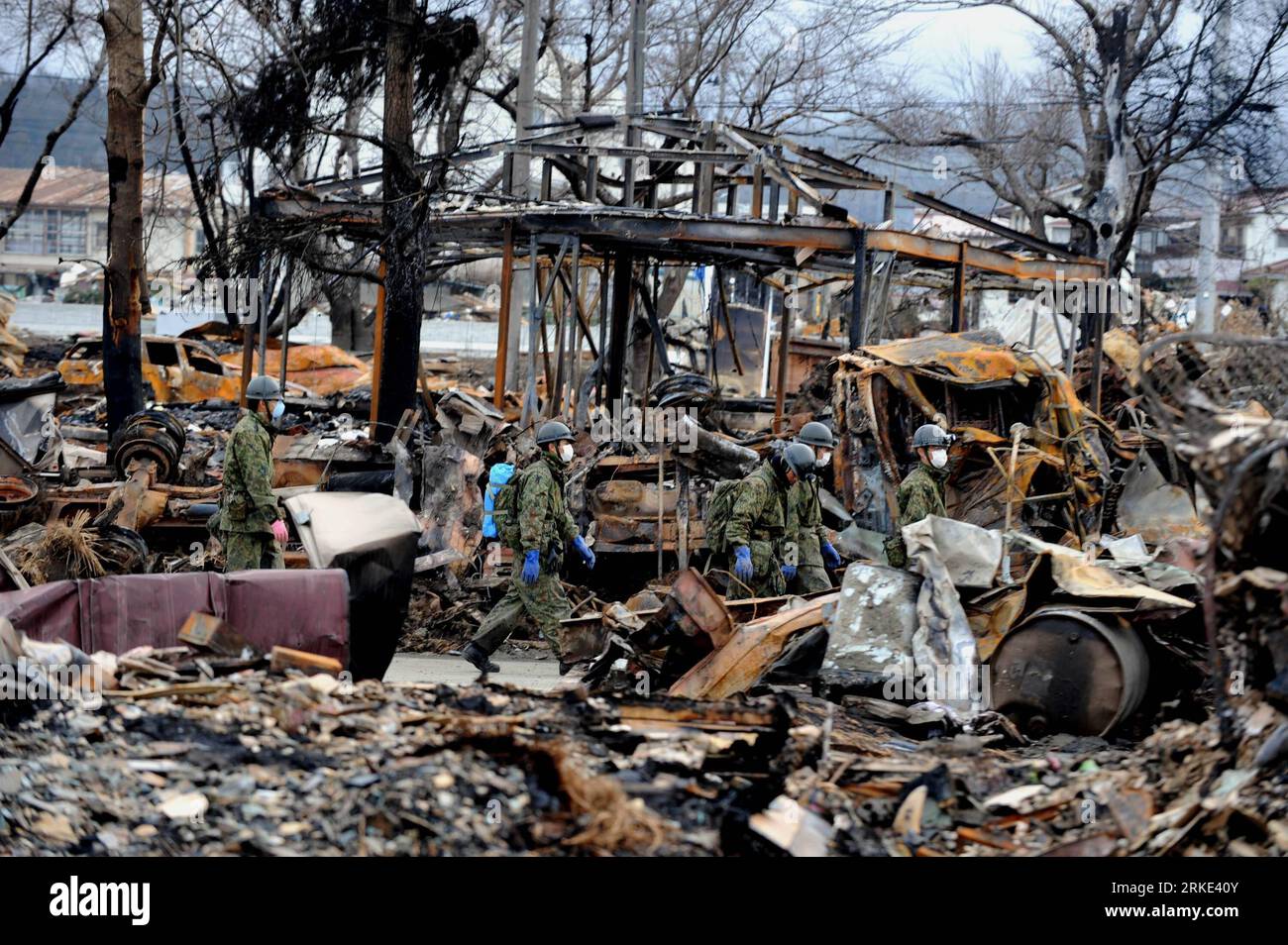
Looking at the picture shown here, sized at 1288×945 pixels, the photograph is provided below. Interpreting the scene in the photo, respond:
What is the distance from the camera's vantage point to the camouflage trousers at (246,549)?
973cm

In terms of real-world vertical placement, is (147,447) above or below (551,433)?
below

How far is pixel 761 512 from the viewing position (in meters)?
9.92

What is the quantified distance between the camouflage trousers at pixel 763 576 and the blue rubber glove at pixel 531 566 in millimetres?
1447

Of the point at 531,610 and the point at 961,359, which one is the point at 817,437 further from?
the point at 531,610

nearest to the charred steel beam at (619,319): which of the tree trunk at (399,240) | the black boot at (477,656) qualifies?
the tree trunk at (399,240)

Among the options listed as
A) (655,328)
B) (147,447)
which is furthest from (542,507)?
(655,328)

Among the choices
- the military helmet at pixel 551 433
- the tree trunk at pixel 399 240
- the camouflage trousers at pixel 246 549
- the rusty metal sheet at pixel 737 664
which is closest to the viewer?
the rusty metal sheet at pixel 737 664

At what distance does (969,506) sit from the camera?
39.4 feet

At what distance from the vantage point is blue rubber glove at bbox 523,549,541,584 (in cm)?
941

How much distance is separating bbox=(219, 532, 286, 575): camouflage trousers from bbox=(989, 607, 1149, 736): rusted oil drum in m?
5.26

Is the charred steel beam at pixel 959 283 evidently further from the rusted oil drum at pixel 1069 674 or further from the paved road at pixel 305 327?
the paved road at pixel 305 327

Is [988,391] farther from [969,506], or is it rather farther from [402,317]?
[402,317]

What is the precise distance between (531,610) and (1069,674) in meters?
3.78

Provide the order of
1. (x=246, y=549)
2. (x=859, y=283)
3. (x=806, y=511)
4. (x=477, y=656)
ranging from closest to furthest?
(x=477, y=656)
(x=246, y=549)
(x=806, y=511)
(x=859, y=283)
